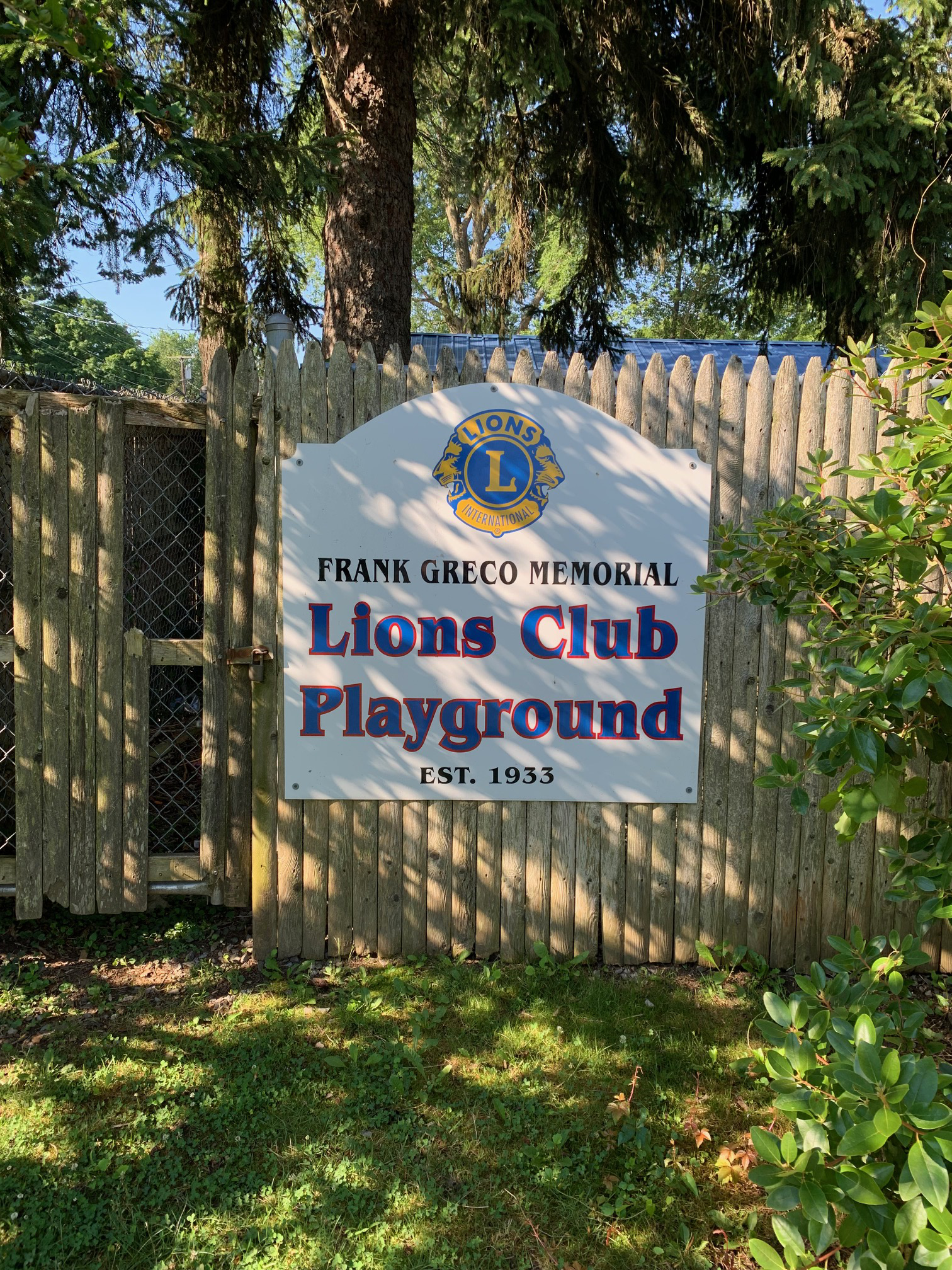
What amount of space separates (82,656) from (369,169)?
366 centimetres

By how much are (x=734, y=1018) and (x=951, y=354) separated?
2.41 m

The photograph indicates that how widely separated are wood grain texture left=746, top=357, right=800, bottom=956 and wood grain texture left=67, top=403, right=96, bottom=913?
2.74 metres

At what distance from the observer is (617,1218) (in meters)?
2.32

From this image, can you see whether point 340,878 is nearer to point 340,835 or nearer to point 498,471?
point 340,835

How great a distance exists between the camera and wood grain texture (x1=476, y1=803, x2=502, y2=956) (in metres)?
3.53

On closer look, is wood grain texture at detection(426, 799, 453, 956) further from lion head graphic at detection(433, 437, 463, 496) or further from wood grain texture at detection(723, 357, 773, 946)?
lion head graphic at detection(433, 437, 463, 496)

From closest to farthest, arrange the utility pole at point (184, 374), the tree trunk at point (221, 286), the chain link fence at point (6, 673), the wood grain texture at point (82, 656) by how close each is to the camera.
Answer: the wood grain texture at point (82, 656)
the chain link fence at point (6, 673)
the tree trunk at point (221, 286)
the utility pole at point (184, 374)

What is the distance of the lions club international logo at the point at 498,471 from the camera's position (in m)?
3.41

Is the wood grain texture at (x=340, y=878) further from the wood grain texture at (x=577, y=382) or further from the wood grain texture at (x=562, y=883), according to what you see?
the wood grain texture at (x=577, y=382)

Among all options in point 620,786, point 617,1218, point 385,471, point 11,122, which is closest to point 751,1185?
point 617,1218

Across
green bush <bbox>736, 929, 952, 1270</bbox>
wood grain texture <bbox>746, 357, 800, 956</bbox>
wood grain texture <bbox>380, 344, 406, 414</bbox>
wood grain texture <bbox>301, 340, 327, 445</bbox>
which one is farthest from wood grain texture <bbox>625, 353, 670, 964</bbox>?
green bush <bbox>736, 929, 952, 1270</bbox>

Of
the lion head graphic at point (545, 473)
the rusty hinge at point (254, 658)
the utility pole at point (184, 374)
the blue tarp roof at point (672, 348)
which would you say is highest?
the utility pole at point (184, 374)

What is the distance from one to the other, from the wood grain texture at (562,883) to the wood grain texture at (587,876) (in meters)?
0.02

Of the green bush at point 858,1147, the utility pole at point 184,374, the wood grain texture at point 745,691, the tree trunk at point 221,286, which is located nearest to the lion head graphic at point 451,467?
the wood grain texture at point 745,691
